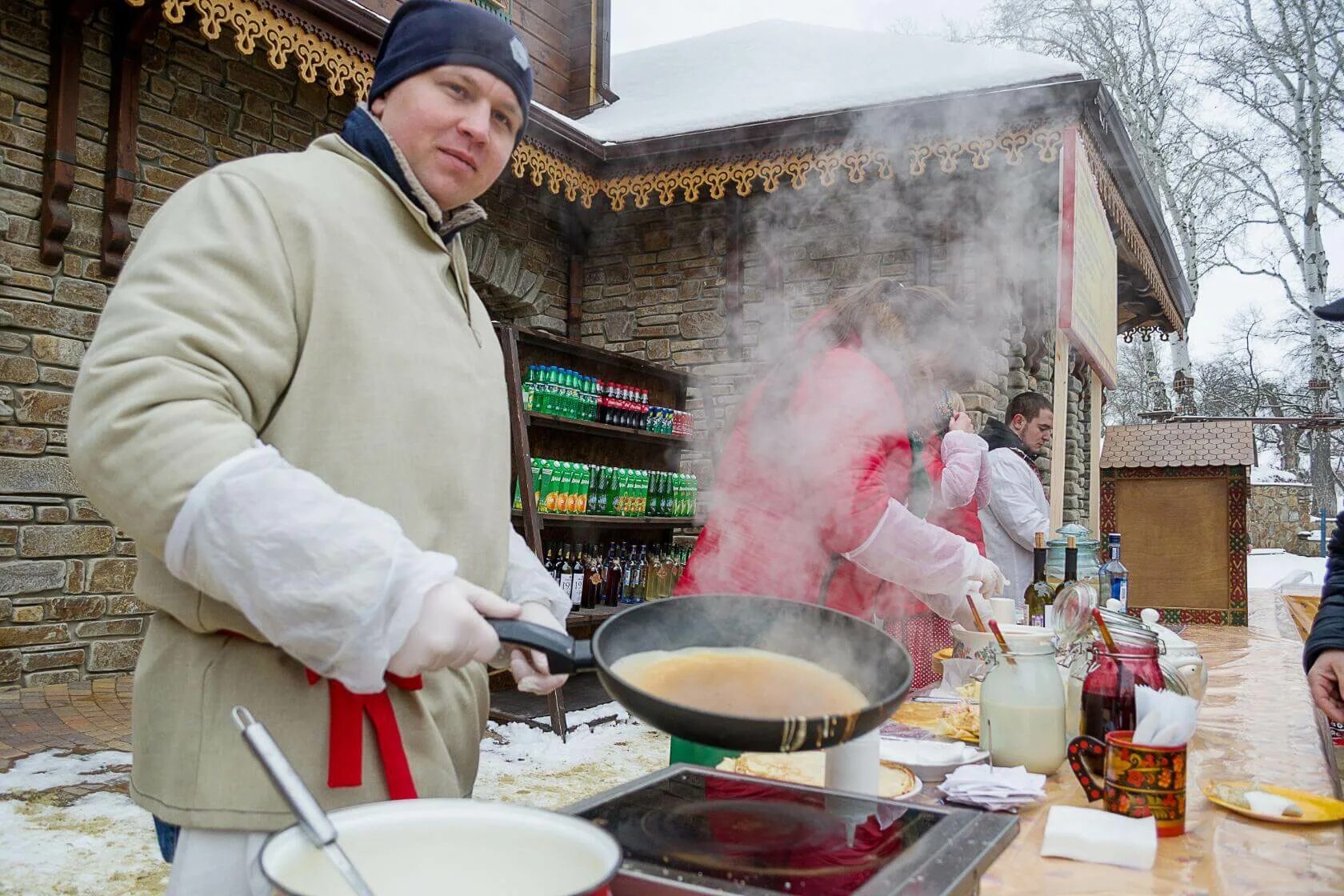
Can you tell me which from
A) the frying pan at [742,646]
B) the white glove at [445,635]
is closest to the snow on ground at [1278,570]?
the frying pan at [742,646]

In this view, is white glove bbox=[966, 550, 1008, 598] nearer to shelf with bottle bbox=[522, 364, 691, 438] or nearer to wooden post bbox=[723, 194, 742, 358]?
shelf with bottle bbox=[522, 364, 691, 438]

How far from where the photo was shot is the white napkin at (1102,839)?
1.24 metres

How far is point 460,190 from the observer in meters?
1.33

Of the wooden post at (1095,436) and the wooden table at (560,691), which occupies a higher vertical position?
the wooden post at (1095,436)

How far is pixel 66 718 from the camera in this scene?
3.98 m

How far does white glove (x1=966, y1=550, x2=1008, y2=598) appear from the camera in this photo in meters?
2.38

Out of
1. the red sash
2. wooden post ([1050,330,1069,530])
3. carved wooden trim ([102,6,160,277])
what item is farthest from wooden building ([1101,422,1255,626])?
carved wooden trim ([102,6,160,277])

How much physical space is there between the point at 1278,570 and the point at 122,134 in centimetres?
911

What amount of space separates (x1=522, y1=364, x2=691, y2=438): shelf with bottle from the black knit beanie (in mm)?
3774

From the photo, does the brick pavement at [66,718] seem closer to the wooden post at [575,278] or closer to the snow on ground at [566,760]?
the snow on ground at [566,760]

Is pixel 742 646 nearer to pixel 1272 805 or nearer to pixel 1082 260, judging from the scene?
pixel 1272 805

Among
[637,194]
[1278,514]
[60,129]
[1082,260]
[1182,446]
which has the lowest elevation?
[1278,514]

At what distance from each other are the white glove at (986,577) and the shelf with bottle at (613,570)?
3.00 metres

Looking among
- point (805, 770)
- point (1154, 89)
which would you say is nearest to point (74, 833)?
point (805, 770)
